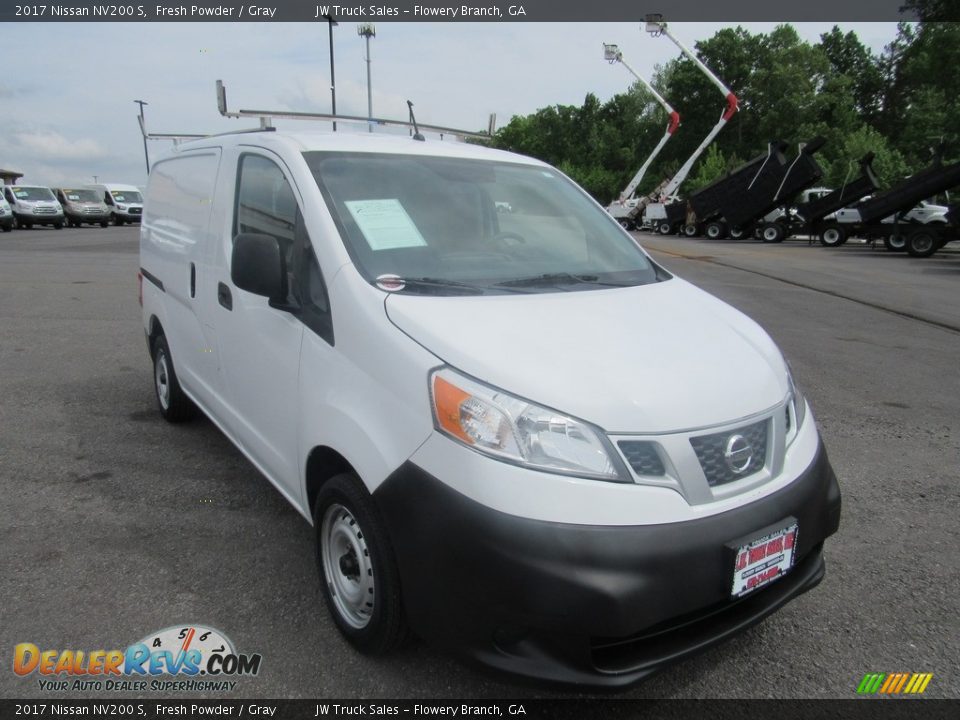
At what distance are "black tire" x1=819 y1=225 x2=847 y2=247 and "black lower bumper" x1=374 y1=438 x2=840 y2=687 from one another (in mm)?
26666

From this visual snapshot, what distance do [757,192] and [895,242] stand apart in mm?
5752

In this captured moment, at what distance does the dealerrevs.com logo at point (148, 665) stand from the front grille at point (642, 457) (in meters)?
1.49

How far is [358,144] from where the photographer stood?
3109 mm

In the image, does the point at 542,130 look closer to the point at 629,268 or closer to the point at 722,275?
the point at 722,275

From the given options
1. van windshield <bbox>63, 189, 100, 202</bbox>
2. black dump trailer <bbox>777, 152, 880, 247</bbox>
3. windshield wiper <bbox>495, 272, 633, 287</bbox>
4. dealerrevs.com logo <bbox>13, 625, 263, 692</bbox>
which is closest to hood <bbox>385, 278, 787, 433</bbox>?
windshield wiper <bbox>495, 272, 633, 287</bbox>

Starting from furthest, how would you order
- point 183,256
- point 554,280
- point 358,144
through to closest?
point 183,256, point 358,144, point 554,280

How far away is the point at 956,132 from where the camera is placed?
A: 2517 cm

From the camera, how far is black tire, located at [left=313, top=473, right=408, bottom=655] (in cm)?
220

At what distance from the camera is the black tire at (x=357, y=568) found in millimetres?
2201

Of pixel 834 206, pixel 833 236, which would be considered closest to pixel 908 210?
pixel 834 206

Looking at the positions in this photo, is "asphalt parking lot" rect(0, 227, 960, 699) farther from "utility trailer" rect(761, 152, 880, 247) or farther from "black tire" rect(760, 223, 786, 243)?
"black tire" rect(760, 223, 786, 243)

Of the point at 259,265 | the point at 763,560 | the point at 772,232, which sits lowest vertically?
the point at 772,232

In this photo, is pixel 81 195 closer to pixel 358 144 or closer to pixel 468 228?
pixel 358 144

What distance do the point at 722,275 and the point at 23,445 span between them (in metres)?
13.8
